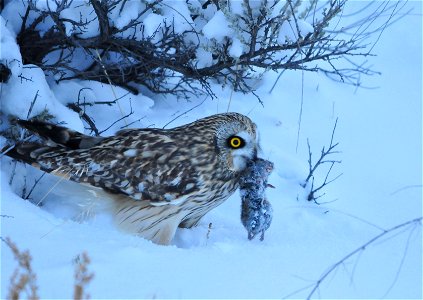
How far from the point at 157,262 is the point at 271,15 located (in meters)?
2.19

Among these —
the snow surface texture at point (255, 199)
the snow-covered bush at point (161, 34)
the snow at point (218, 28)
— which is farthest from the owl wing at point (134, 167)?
the snow at point (218, 28)

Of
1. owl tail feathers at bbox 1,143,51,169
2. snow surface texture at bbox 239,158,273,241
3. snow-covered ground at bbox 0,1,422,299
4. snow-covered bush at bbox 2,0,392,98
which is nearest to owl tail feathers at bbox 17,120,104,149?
owl tail feathers at bbox 1,143,51,169

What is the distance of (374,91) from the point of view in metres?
6.33

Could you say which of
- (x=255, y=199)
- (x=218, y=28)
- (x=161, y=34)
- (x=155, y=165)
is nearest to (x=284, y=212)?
(x=255, y=199)

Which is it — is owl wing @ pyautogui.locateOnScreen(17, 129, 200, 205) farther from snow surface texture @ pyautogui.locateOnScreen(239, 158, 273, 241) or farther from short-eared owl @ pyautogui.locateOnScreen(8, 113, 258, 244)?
snow surface texture @ pyautogui.locateOnScreen(239, 158, 273, 241)

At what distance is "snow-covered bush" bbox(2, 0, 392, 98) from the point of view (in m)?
4.59

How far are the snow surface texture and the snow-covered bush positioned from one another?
0.84 meters

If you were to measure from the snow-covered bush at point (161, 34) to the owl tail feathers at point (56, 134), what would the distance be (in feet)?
1.38

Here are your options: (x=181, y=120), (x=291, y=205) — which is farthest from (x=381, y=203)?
(x=181, y=120)

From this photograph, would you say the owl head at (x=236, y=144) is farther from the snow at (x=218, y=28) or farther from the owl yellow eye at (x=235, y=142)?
the snow at (x=218, y=28)

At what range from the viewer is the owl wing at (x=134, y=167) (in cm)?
397

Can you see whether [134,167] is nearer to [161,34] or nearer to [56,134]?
[56,134]

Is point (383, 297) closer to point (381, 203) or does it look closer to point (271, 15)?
point (381, 203)

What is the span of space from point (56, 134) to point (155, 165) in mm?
615
